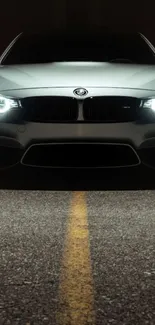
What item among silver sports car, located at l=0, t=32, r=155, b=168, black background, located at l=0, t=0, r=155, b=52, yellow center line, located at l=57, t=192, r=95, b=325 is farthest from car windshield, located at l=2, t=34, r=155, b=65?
black background, located at l=0, t=0, r=155, b=52

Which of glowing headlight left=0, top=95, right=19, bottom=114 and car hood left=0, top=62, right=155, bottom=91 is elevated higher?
car hood left=0, top=62, right=155, bottom=91

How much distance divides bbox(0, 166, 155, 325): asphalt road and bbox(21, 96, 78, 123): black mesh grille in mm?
426

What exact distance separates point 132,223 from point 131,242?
553mm

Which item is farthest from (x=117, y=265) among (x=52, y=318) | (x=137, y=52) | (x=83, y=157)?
(x=137, y=52)

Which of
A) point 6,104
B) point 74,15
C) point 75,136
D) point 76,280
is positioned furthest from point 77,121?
point 74,15

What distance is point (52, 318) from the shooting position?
276 centimetres

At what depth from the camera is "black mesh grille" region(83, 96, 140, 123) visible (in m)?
5.39

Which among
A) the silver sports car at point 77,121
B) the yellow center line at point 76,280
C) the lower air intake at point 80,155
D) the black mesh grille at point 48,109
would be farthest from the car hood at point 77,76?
the yellow center line at point 76,280

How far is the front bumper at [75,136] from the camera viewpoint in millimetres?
5344

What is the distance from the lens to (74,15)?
1903 cm

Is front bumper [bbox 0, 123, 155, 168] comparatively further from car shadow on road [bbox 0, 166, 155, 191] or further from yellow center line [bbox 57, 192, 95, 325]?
yellow center line [bbox 57, 192, 95, 325]

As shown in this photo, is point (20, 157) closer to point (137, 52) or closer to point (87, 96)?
point (87, 96)

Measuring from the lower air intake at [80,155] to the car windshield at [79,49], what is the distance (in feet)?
4.38

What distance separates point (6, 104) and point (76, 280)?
244cm
